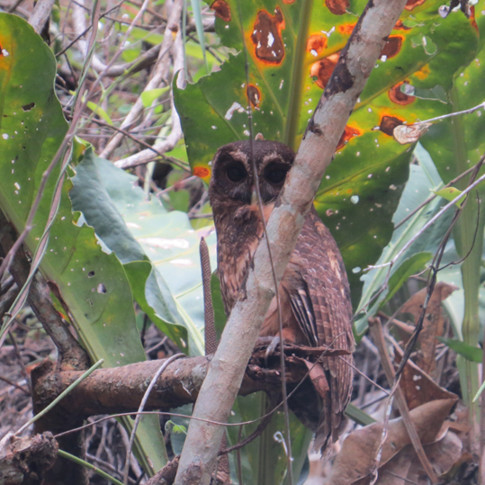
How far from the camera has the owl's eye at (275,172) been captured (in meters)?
2.23

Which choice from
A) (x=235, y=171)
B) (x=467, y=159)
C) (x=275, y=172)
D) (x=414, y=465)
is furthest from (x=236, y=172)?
(x=414, y=465)

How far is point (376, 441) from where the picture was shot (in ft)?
7.45

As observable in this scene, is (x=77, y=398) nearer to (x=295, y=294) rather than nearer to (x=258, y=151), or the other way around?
(x=295, y=294)

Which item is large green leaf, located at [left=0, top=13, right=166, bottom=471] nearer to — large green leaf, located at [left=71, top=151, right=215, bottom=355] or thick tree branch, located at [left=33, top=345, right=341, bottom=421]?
large green leaf, located at [left=71, top=151, right=215, bottom=355]

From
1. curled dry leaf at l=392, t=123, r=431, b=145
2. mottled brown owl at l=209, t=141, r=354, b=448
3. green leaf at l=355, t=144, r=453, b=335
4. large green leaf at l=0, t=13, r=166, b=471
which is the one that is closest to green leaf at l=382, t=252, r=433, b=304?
green leaf at l=355, t=144, r=453, b=335

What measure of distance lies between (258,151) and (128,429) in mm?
1030

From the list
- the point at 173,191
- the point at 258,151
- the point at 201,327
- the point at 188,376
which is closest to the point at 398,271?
the point at 258,151

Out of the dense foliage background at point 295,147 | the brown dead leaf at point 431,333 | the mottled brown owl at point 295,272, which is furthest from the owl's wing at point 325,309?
the brown dead leaf at point 431,333

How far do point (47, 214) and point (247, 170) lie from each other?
696 mm

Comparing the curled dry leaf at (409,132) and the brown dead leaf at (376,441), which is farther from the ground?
the curled dry leaf at (409,132)

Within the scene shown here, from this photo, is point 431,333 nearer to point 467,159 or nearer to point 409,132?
point 467,159

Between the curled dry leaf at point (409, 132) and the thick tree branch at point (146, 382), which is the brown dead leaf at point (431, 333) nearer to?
the curled dry leaf at point (409, 132)

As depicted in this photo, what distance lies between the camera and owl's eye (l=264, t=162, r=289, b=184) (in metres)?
2.23

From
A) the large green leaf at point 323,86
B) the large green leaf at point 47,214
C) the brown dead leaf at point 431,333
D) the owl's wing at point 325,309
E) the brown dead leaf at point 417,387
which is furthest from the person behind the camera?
the brown dead leaf at point 431,333
